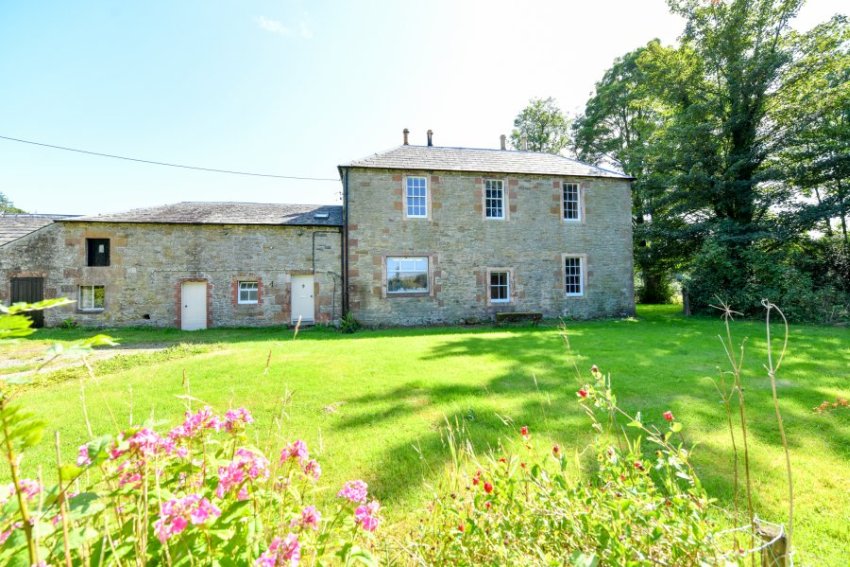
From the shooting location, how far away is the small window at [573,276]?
16.7 meters

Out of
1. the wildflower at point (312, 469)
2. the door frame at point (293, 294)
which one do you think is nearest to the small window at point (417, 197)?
the door frame at point (293, 294)

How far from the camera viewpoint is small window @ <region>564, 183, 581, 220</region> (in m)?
17.0

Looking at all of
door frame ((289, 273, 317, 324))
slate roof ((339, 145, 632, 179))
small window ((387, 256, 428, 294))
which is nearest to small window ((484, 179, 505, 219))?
slate roof ((339, 145, 632, 179))

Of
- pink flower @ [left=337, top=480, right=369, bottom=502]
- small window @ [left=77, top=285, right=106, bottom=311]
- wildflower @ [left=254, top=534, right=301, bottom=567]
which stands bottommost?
pink flower @ [left=337, top=480, right=369, bottom=502]

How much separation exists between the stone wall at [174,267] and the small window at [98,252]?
32 centimetres

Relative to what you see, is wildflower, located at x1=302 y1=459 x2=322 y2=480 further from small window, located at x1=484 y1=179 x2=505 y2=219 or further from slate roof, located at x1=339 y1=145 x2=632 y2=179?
small window, located at x1=484 y1=179 x2=505 y2=219

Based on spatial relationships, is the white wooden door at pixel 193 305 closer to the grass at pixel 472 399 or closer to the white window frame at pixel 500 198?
the grass at pixel 472 399

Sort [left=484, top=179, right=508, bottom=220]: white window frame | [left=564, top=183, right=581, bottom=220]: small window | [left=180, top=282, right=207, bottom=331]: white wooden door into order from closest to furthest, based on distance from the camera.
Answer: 1. [left=180, top=282, right=207, bottom=331]: white wooden door
2. [left=484, top=179, right=508, bottom=220]: white window frame
3. [left=564, top=183, right=581, bottom=220]: small window

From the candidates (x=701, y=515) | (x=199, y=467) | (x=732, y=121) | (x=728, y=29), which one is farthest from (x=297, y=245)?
(x=728, y=29)

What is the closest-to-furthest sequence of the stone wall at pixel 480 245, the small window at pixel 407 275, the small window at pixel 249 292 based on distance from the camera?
1. the stone wall at pixel 480 245
2. the small window at pixel 249 292
3. the small window at pixel 407 275

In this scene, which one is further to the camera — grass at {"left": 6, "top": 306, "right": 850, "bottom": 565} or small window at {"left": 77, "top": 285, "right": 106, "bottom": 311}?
small window at {"left": 77, "top": 285, "right": 106, "bottom": 311}

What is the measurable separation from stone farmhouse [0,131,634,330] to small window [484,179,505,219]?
4cm

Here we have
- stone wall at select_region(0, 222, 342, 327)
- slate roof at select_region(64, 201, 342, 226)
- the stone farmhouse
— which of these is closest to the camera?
stone wall at select_region(0, 222, 342, 327)

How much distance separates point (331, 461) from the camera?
3.54 m
